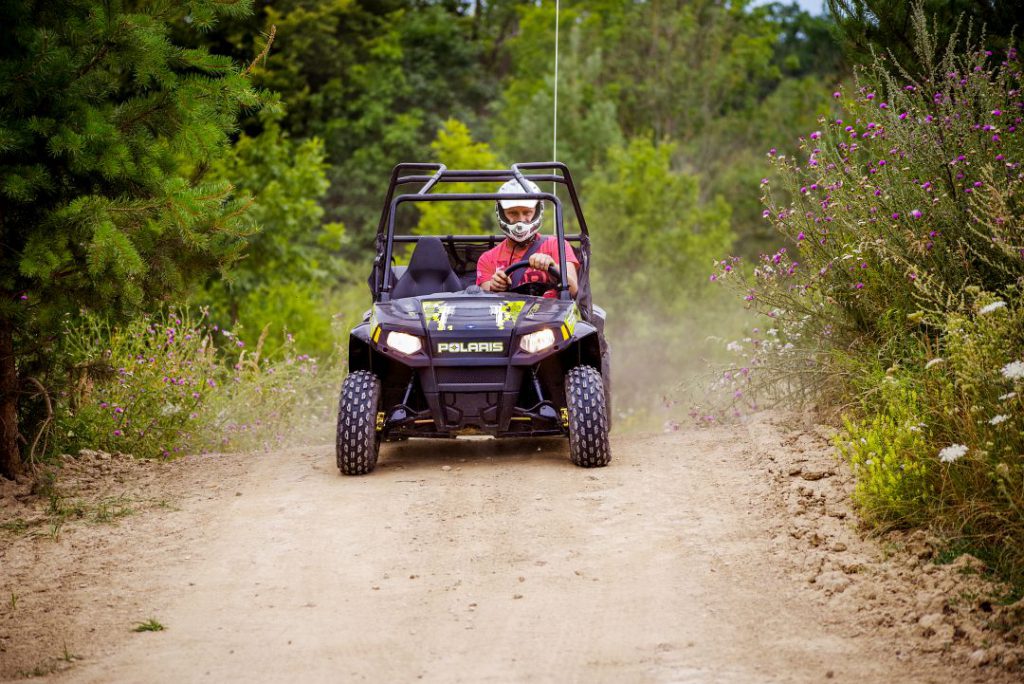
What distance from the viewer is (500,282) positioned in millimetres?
8703

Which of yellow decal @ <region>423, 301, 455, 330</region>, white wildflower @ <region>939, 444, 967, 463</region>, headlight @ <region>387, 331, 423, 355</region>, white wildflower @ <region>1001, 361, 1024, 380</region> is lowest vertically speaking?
white wildflower @ <region>939, 444, 967, 463</region>

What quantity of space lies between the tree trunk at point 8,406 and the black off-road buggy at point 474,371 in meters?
1.95

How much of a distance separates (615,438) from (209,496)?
3.21 m

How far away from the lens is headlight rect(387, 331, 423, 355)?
308 inches

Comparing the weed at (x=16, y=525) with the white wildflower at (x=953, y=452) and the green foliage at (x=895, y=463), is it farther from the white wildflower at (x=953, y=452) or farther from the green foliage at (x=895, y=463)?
the white wildflower at (x=953, y=452)

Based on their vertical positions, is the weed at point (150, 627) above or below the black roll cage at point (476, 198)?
below

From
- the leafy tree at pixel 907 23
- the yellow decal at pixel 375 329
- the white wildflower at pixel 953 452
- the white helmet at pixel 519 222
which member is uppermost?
the leafy tree at pixel 907 23

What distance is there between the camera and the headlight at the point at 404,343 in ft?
25.7

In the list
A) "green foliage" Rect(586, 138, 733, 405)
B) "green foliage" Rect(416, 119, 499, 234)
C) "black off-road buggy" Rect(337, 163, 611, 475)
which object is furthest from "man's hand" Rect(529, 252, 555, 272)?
"green foliage" Rect(586, 138, 733, 405)

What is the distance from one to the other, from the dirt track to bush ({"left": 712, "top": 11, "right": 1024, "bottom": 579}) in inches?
23.3

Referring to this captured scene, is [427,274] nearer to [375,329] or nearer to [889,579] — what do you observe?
[375,329]

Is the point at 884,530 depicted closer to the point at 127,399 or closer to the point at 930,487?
the point at 930,487

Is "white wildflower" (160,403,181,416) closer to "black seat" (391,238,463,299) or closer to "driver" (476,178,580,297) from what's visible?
"black seat" (391,238,463,299)

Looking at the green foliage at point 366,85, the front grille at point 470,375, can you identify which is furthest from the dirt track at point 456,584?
the green foliage at point 366,85
